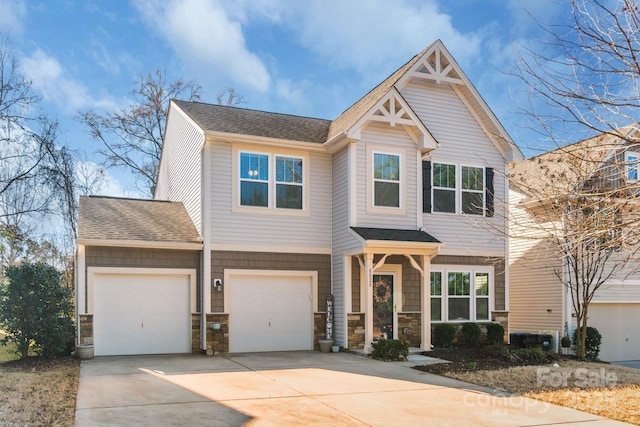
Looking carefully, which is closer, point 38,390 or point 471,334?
point 38,390

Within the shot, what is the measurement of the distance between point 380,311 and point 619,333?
9.65 metres

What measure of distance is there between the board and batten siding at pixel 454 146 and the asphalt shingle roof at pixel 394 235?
948mm

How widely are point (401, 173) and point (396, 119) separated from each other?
1.50 metres

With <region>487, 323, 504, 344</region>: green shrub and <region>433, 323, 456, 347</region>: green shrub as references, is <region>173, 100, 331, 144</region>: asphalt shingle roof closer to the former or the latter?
<region>433, 323, 456, 347</region>: green shrub

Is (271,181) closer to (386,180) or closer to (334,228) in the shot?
(334,228)

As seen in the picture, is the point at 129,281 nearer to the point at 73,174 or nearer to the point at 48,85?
the point at 48,85

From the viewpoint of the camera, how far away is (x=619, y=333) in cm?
1989

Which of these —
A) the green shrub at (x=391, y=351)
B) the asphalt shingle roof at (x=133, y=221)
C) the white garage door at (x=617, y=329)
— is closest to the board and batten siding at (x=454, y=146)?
the green shrub at (x=391, y=351)

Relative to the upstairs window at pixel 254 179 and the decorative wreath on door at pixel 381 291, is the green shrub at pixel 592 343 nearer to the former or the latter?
the decorative wreath on door at pixel 381 291

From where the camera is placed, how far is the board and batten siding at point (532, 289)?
60.8ft

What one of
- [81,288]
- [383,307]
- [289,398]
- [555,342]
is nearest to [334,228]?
[383,307]

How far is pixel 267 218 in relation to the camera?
15.4 metres

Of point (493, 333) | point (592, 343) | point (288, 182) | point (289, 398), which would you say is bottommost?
point (592, 343)

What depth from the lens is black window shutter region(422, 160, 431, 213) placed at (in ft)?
53.5
